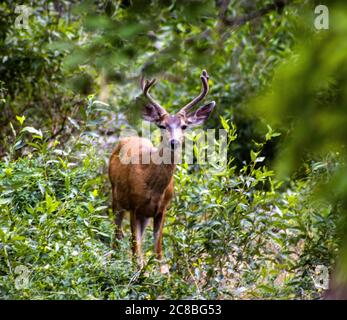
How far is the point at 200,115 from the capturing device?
27.1 ft

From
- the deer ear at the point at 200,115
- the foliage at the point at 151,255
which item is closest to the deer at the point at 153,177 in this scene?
the deer ear at the point at 200,115

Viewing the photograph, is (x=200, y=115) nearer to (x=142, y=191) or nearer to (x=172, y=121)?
(x=172, y=121)

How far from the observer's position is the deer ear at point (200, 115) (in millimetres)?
8102

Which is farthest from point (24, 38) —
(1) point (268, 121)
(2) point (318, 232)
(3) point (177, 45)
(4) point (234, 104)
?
(1) point (268, 121)

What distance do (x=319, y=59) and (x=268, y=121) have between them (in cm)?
26

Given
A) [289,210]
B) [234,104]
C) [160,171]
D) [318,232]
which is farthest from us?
[234,104]

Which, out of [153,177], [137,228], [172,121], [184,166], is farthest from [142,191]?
[172,121]

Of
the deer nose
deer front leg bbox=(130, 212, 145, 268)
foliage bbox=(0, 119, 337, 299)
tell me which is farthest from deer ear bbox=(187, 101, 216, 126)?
deer front leg bbox=(130, 212, 145, 268)

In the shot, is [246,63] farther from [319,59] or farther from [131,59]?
[319,59]

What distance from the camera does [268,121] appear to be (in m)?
2.09

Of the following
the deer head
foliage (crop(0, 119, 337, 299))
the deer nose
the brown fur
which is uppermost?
the deer head

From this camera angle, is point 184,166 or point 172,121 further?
point 172,121

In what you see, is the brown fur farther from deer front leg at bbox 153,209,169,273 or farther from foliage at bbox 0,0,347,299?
foliage at bbox 0,0,347,299

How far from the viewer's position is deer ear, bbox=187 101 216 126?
810 centimetres
